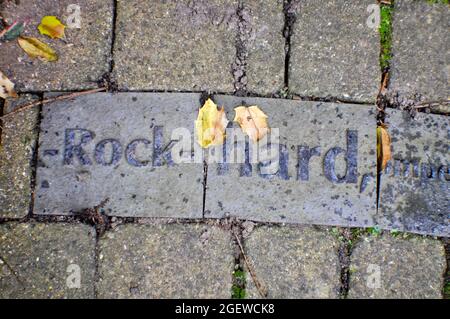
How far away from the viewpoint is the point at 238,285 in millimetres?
1982

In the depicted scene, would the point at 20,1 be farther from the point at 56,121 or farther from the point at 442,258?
the point at 442,258

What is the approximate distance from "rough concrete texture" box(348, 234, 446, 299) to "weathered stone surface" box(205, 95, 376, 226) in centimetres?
15

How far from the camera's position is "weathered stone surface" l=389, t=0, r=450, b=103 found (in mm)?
2137

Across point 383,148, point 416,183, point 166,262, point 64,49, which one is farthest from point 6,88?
point 416,183

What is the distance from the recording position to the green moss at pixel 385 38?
215cm

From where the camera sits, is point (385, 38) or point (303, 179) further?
point (385, 38)

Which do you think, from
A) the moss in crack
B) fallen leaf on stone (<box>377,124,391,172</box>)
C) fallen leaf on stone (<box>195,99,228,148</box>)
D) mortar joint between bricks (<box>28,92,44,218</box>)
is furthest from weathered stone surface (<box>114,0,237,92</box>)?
the moss in crack

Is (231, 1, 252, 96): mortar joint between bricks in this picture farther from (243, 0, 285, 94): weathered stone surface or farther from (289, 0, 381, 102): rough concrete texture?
(289, 0, 381, 102): rough concrete texture

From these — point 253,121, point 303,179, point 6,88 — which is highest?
point 6,88

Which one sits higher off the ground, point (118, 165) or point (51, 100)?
point (51, 100)

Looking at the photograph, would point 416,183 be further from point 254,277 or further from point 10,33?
point 10,33

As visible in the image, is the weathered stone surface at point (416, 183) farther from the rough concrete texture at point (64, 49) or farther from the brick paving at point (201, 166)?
the rough concrete texture at point (64, 49)

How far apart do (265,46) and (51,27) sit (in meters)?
1.13

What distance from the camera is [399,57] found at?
215 centimetres
